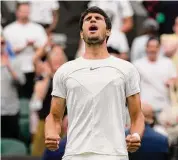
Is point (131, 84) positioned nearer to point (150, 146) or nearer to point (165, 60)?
point (150, 146)

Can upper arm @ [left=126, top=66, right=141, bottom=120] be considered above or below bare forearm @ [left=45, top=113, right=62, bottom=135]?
above

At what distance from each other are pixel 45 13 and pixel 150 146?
6194mm

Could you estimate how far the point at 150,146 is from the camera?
9.95 metres

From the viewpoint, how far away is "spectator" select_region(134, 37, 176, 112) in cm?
1389

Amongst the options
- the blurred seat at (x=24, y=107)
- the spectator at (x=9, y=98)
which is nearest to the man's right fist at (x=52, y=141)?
the spectator at (x=9, y=98)

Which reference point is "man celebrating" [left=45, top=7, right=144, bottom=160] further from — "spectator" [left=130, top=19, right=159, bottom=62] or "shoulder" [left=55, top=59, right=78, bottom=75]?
"spectator" [left=130, top=19, right=159, bottom=62]

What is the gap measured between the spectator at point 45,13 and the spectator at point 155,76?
6.71 ft

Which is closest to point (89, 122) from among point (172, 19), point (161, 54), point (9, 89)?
point (9, 89)

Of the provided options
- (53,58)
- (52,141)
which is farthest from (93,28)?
(53,58)

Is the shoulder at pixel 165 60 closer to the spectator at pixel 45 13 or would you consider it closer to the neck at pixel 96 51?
the spectator at pixel 45 13

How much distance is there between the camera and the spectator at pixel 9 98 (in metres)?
12.9

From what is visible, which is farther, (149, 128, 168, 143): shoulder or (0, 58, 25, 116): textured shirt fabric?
(0, 58, 25, 116): textured shirt fabric

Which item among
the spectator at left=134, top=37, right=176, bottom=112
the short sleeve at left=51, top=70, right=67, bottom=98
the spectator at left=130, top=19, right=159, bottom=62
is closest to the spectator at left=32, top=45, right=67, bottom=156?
the spectator at left=134, top=37, right=176, bottom=112

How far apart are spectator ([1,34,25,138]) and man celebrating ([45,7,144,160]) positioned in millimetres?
5205
